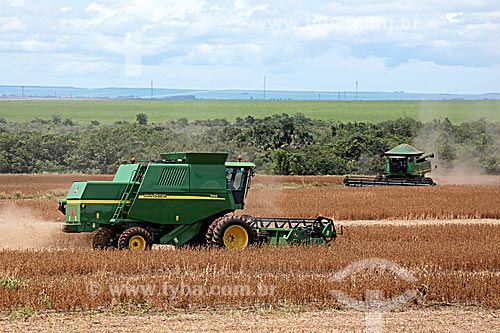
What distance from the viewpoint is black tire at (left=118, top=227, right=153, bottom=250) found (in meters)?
15.5

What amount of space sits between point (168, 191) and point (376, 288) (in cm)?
583

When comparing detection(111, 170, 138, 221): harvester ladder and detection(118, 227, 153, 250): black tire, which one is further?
detection(111, 170, 138, 221): harvester ladder

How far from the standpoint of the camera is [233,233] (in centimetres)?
1583

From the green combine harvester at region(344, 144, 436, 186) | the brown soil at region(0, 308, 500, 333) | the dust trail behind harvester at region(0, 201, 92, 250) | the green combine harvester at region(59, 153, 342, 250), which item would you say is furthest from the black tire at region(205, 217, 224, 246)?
the green combine harvester at region(344, 144, 436, 186)

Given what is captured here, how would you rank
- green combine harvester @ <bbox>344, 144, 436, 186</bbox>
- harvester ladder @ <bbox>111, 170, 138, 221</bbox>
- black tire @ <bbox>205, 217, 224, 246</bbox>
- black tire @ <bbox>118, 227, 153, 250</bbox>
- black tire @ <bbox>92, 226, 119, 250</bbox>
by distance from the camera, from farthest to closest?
1. green combine harvester @ <bbox>344, 144, 436, 186</bbox>
2. black tire @ <bbox>92, 226, 119, 250</bbox>
3. harvester ladder @ <bbox>111, 170, 138, 221</bbox>
4. black tire @ <bbox>205, 217, 224, 246</bbox>
5. black tire @ <bbox>118, 227, 153, 250</bbox>

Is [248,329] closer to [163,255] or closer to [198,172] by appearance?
[163,255]

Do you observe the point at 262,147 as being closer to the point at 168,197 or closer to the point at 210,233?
the point at 168,197

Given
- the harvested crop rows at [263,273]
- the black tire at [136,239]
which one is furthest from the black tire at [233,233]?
the black tire at [136,239]

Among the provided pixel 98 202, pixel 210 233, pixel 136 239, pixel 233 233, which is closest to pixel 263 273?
pixel 233 233

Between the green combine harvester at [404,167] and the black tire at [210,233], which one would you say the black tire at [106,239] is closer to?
the black tire at [210,233]

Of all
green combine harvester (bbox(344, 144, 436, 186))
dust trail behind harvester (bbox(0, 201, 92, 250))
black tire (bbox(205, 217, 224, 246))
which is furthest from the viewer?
green combine harvester (bbox(344, 144, 436, 186))

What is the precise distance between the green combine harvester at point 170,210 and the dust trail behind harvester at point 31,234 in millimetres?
1870

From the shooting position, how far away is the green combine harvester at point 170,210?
15789 mm

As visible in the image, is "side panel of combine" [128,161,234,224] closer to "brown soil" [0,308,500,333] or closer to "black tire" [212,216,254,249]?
"black tire" [212,216,254,249]
